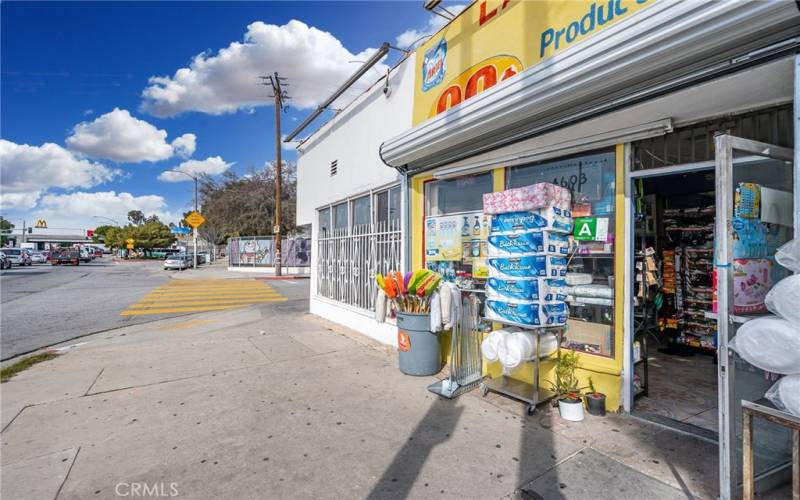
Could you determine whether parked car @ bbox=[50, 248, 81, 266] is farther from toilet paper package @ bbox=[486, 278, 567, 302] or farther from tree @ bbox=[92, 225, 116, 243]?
tree @ bbox=[92, 225, 116, 243]

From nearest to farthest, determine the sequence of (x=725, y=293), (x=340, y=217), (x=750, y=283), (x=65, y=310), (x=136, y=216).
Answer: (x=725, y=293)
(x=750, y=283)
(x=340, y=217)
(x=65, y=310)
(x=136, y=216)

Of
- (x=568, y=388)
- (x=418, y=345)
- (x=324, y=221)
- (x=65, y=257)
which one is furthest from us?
(x=65, y=257)

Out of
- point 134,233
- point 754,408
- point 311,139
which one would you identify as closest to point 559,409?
point 754,408

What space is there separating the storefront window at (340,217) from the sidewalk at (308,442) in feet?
12.8

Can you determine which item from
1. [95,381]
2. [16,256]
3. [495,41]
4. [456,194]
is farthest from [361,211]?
[16,256]

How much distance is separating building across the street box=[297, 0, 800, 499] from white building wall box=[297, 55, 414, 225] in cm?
5

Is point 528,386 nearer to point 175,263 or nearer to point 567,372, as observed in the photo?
point 567,372

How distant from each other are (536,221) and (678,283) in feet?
12.5

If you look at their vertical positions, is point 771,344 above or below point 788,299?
below

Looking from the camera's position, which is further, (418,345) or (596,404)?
(418,345)

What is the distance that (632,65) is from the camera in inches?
120

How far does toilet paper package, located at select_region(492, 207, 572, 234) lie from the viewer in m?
3.90

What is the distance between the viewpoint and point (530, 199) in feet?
12.9

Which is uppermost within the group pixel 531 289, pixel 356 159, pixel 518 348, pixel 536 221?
pixel 356 159
